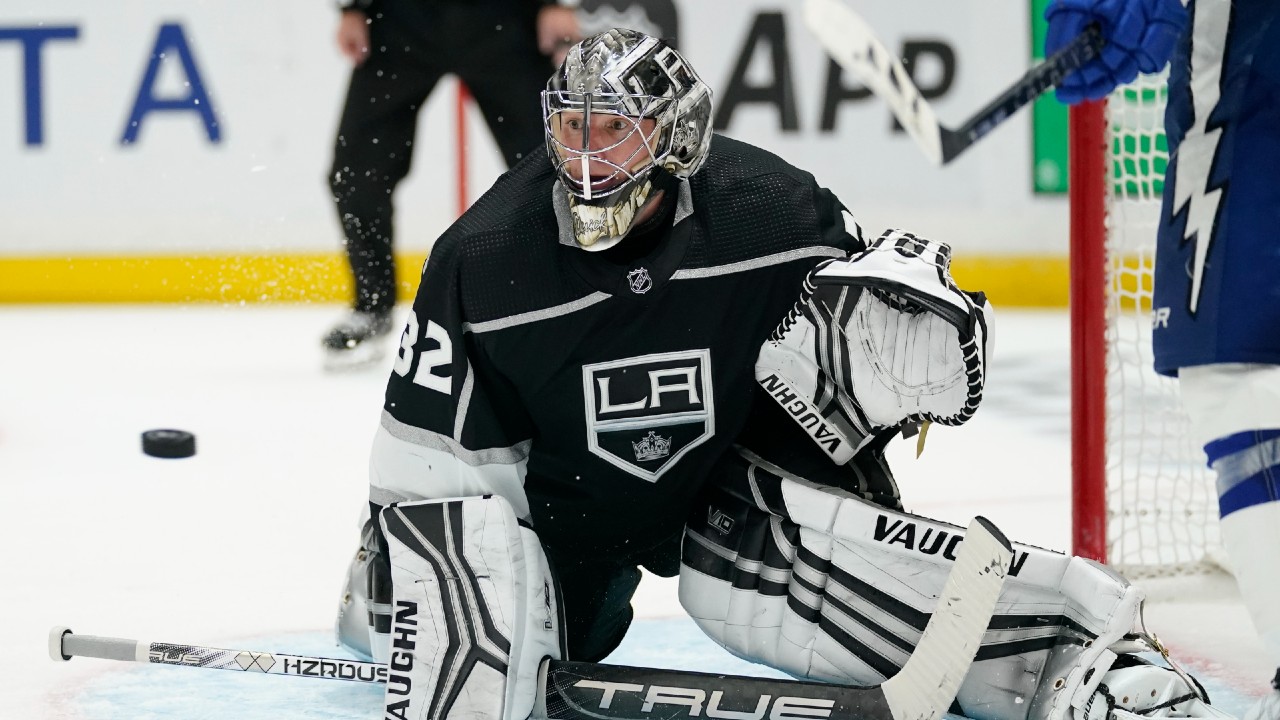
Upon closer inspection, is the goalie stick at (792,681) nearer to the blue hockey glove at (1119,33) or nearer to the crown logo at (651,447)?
the crown logo at (651,447)

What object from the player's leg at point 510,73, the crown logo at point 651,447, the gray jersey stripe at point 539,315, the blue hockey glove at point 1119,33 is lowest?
the crown logo at point 651,447

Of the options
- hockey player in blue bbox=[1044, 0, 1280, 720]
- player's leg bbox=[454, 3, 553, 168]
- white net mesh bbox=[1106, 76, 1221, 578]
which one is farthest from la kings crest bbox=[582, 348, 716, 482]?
player's leg bbox=[454, 3, 553, 168]

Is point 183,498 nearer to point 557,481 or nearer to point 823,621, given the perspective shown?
point 557,481

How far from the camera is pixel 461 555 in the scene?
1839 millimetres

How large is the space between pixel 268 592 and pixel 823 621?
994mm

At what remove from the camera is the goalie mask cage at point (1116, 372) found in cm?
249

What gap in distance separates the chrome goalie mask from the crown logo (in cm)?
22

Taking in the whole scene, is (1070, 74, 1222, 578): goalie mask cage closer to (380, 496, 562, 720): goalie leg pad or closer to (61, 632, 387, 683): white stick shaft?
(380, 496, 562, 720): goalie leg pad

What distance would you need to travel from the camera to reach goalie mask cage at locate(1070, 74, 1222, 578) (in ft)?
8.16

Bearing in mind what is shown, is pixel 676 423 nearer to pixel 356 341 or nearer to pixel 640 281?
pixel 640 281

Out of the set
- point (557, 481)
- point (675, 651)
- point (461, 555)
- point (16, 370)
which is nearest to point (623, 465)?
point (557, 481)

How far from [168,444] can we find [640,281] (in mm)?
1949

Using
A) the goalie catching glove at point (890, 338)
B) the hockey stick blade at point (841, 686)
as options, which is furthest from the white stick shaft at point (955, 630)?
the goalie catching glove at point (890, 338)

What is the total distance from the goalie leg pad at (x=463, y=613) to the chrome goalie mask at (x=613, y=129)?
0.34 meters
